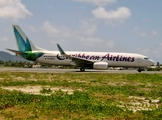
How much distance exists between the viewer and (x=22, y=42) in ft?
150

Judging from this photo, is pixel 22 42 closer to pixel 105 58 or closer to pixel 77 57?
pixel 77 57

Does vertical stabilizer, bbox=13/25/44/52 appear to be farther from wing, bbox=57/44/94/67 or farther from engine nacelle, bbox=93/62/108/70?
engine nacelle, bbox=93/62/108/70

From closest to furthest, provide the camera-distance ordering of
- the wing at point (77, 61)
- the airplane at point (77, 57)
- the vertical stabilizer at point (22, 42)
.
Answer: the wing at point (77, 61) → the airplane at point (77, 57) → the vertical stabilizer at point (22, 42)

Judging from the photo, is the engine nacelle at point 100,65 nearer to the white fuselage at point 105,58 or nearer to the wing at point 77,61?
the wing at point 77,61

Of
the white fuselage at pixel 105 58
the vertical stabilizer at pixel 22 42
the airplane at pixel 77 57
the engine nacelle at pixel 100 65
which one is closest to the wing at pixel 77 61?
the airplane at pixel 77 57

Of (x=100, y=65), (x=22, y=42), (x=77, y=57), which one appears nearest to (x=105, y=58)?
(x=100, y=65)

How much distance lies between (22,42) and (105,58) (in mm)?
14076

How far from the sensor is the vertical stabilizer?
4572cm

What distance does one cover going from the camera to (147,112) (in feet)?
31.4

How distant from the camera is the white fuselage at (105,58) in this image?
43.6 m

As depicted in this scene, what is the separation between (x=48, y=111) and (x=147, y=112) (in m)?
3.43

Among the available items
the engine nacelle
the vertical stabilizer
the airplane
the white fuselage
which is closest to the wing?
the airplane

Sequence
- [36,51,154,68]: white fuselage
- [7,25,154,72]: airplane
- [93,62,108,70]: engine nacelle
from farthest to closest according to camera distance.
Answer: [36,51,154,68]: white fuselage, [7,25,154,72]: airplane, [93,62,108,70]: engine nacelle

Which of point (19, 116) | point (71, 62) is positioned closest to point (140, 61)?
point (71, 62)
